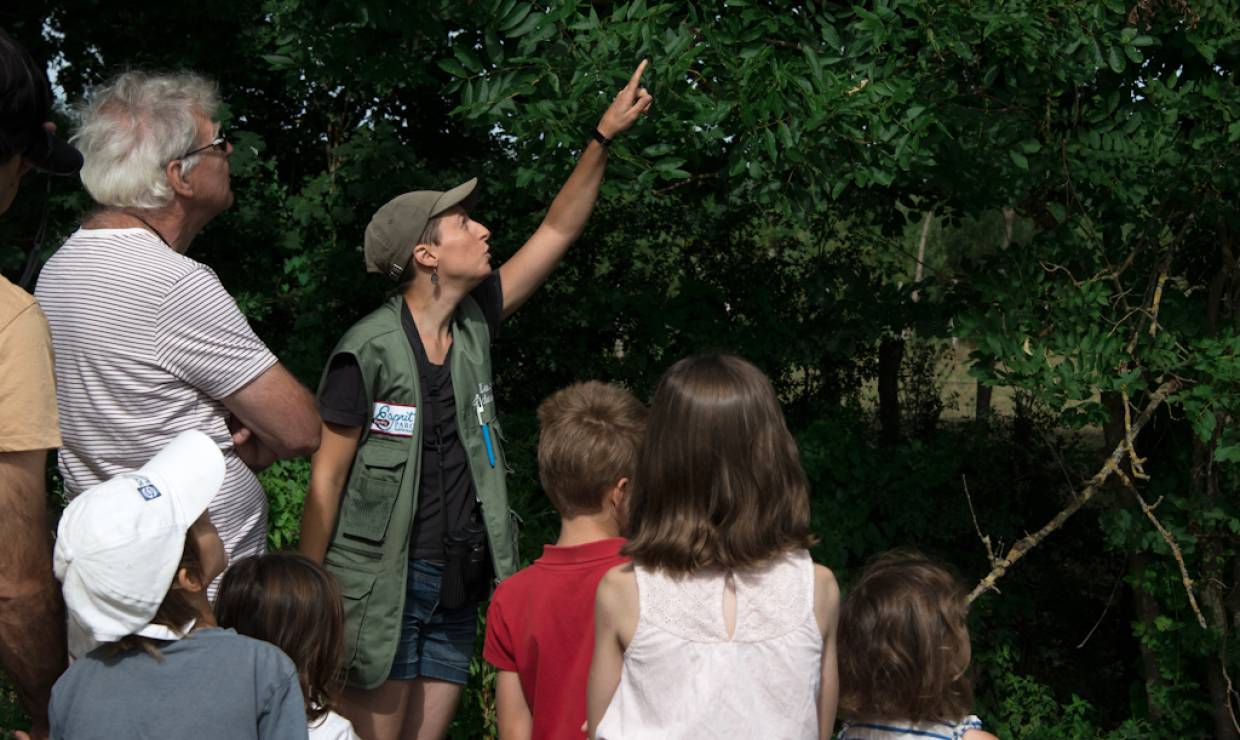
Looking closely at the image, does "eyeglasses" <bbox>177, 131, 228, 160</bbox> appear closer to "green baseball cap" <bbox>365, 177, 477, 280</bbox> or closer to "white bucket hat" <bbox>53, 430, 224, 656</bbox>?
"green baseball cap" <bbox>365, 177, 477, 280</bbox>

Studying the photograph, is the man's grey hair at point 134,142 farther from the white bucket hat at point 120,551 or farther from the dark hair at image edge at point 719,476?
the dark hair at image edge at point 719,476

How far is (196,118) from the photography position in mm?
2697

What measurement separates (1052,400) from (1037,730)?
167 centimetres

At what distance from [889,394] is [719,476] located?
4.27 meters

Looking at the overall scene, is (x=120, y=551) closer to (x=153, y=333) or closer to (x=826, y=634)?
(x=153, y=333)

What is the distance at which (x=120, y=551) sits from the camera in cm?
206

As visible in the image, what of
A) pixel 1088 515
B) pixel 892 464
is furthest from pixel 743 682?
pixel 1088 515

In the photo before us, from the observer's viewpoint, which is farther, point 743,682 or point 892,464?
point 892,464

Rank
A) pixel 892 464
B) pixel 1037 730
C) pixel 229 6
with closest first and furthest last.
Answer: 1. pixel 1037 730
2. pixel 892 464
3. pixel 229 6

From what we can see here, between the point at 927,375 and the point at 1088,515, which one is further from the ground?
the point at 927,375

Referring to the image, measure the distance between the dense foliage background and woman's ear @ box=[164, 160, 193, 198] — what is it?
30cm

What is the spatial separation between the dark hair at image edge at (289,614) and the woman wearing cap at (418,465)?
1.41 ft

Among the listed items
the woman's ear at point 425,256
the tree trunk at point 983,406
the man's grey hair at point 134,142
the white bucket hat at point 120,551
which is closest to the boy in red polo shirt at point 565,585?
the woman's ear at point 425,256

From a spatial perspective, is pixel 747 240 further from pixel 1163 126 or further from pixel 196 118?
pixel 196 118
